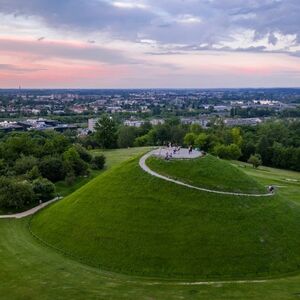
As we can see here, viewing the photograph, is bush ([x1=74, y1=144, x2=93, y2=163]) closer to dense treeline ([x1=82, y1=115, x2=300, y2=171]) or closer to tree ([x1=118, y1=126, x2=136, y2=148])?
dense treeline ([x1=82, y1=115, x2=300, y2=171])

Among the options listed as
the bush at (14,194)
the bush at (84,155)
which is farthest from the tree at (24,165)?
the bush at (84,155)

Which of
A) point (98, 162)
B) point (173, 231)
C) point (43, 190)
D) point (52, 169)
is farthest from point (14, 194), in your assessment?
point (98, 162)

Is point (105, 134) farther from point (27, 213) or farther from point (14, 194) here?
point (27, 213)

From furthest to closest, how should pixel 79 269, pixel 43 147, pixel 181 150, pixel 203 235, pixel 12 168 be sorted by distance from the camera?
pixel 43 147 → pixel 12 168 → pixel 181 150 → pixel 203 235 → pixel 79 269

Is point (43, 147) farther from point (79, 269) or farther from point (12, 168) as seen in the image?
point (79, 269)

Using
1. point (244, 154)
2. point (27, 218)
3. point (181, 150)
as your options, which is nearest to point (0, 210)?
point (27, 218)

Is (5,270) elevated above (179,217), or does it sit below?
below

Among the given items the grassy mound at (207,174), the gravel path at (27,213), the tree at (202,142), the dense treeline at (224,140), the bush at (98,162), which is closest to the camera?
the grassy mound at (207,174)

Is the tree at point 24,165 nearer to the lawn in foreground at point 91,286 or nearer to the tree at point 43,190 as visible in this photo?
the tree at point 43,190
